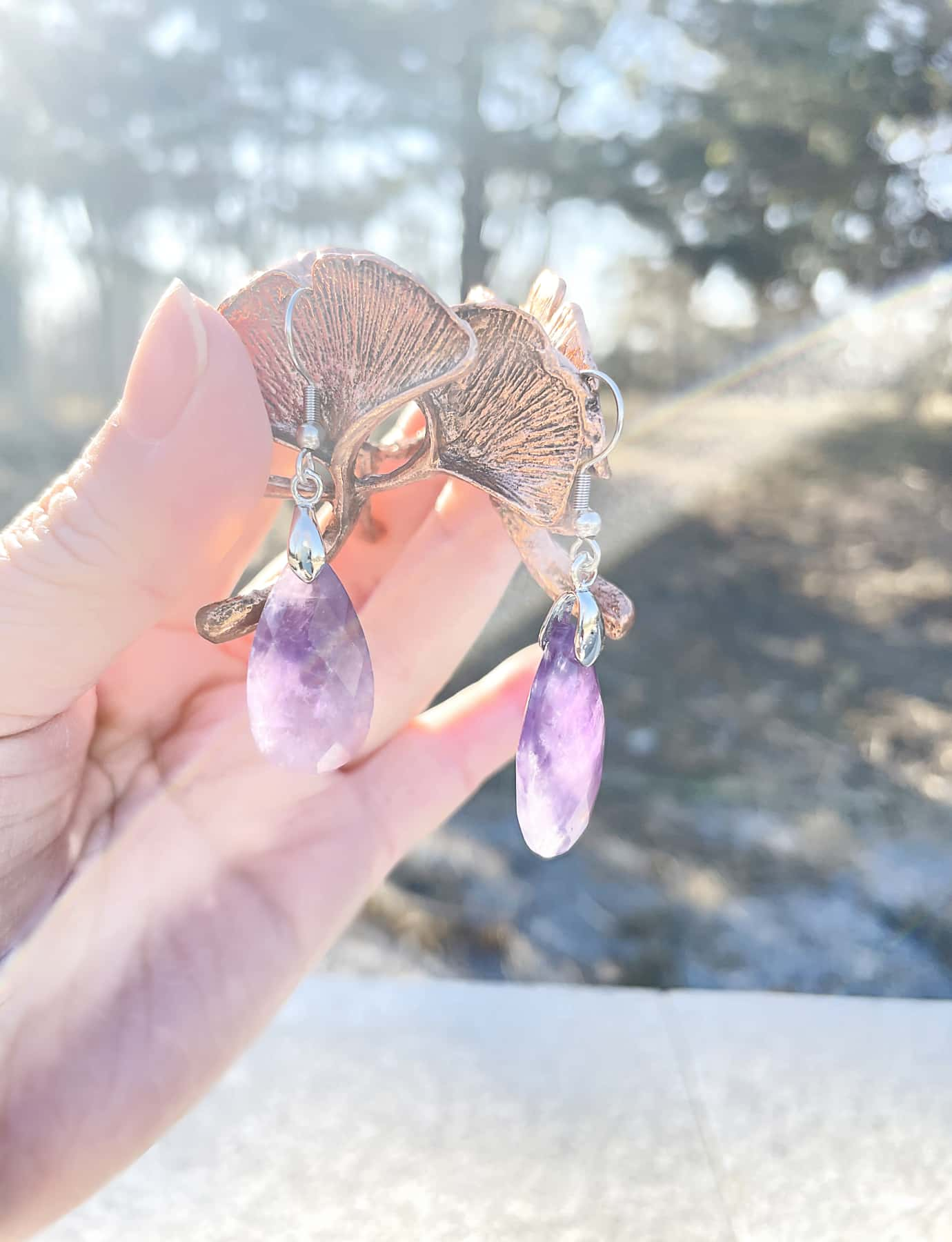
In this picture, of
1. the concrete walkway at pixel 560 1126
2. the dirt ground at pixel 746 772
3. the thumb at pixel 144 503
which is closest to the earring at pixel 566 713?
the thumb at pixel 144 503

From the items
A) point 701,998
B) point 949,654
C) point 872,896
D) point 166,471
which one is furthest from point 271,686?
point 949,654

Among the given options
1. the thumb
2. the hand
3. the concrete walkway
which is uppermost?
the thumb

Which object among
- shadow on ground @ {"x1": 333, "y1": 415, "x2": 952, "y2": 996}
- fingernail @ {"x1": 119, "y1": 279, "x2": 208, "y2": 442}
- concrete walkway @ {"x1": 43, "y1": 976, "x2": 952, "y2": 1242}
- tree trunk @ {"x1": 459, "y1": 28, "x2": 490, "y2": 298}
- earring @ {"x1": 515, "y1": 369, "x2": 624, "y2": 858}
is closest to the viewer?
fingernail @ {"x1": 119, "y1": 279, "x2": 208, "y2": 442}

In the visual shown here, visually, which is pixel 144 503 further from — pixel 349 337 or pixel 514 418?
pixel 514 418

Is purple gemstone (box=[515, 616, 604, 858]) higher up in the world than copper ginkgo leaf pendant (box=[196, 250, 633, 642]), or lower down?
lower down

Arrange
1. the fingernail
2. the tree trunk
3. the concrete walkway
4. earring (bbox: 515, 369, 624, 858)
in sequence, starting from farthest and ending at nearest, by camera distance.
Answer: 1. the tree trunk
2. the concrete walkway
3. earring (bbox: 515, 369, 624, 858)
4. the fingernail

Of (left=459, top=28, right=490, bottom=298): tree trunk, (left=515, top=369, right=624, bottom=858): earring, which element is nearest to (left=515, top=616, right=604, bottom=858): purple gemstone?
(left=515, top=369, right=624, bottom=858): earring

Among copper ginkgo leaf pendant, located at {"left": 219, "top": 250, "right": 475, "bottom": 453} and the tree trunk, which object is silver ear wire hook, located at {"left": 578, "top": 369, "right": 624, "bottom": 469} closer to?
copper ginkgo leaf pendant, located at {"left": 219, "top": 250, "right": 475, "bottom": 453}
